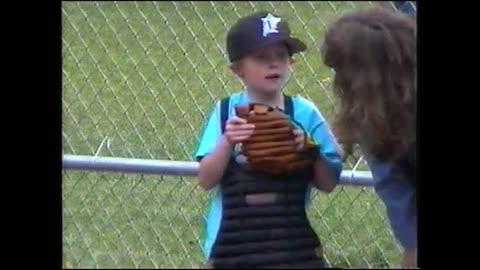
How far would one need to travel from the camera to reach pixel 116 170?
4.54m

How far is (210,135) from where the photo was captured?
391 cm

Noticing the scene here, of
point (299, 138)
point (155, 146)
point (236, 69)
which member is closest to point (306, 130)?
point (299, 138)

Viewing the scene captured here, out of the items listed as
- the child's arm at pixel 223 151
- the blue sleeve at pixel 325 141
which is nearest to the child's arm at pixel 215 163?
the child's arm at pixel 223 151

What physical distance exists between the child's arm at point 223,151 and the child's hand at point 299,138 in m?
0.12

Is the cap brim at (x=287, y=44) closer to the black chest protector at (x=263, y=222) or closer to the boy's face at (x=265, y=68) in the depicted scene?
the boy's face at (x=265, y=68)

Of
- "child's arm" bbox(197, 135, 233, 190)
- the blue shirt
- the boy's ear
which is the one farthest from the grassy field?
"child's arm" bbox(197, 135, 233, 190)

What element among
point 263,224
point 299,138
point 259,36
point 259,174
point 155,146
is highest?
point 259,36

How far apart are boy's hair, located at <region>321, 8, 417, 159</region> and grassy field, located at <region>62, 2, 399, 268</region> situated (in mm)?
225

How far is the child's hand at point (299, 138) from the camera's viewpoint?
3848 millimetres

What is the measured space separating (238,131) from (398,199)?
20.5 inches

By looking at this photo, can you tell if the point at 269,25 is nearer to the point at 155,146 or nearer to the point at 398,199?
the point at 398,199

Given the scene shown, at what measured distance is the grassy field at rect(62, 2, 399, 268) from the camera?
4836 mm

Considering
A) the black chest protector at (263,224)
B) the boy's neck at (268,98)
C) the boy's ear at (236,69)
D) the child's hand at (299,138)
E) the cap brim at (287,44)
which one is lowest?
the black chest protector at (263,224)
